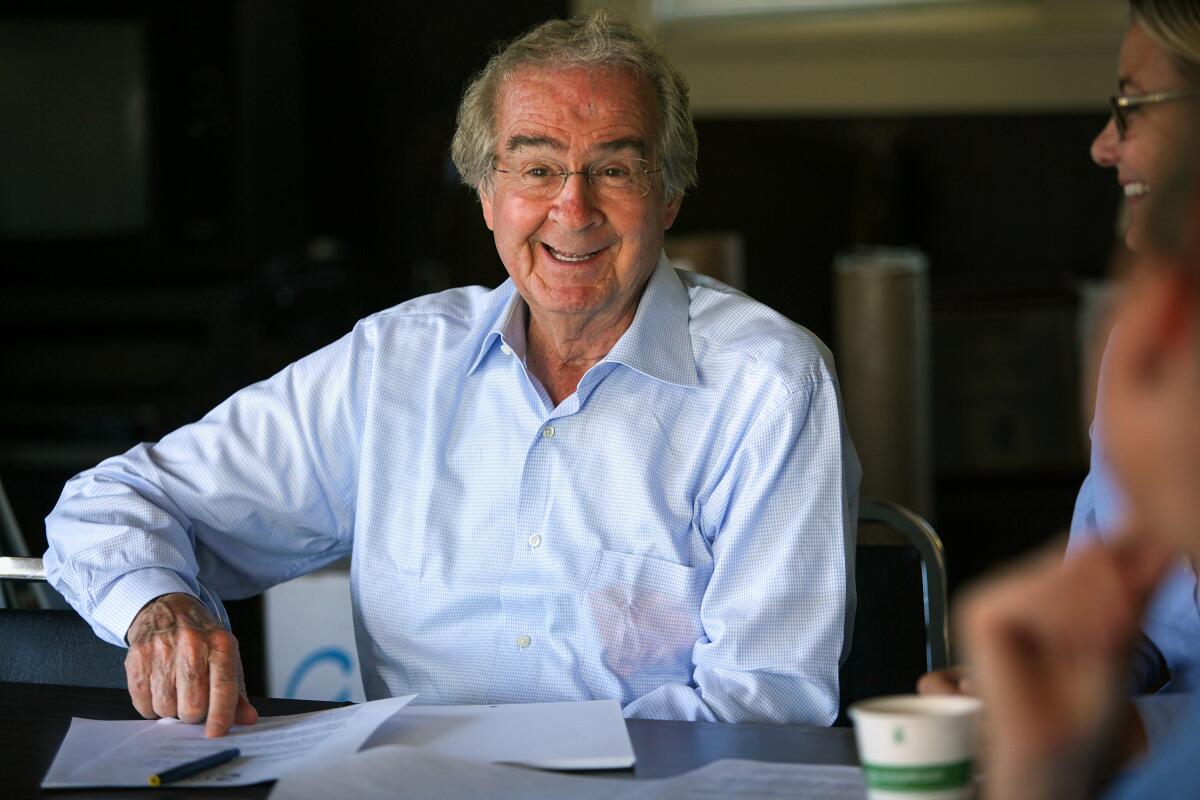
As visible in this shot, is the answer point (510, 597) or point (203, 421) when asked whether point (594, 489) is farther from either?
point (203, 421)

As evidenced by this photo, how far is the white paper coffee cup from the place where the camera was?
752mm

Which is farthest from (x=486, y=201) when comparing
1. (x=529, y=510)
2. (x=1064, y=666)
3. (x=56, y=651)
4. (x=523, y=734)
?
(x=1064, y=666)

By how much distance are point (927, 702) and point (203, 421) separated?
3.60 ft

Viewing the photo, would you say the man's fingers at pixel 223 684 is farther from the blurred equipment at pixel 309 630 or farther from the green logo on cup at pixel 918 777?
the blurred equipment at pixel 309 630

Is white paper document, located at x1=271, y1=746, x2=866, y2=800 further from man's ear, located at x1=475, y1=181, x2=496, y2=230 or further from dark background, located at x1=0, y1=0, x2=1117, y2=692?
dark background, located at x1=0, y1=0, x2=1117, y2=692

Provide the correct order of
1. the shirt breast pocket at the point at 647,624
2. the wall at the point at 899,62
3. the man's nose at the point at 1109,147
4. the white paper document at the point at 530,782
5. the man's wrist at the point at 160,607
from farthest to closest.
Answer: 1. the wall at the point at 899,62
2. the man's nose at the point at 1109,147
3. the shirt breast pocket at the point at 647,624
4. the man's wrist at the point at 160,607
5. the white paper document at the point at 530,782

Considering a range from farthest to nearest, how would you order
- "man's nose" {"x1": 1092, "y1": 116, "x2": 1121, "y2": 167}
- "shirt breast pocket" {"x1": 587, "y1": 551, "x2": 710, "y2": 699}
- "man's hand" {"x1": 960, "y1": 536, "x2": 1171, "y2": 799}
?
"man's nose" {"x1": 1092, "y1": 116, "x2": 1121, "y2": 167}, "shirt breast pocket" {"x1": 587, "y1": 551, "x2": 710, "y2": 699}, "man's hand" {"x1": 960, "y1": 536, "x2": 1171, "y2": 799}

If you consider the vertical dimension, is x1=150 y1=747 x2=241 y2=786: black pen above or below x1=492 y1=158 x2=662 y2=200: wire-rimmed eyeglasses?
below

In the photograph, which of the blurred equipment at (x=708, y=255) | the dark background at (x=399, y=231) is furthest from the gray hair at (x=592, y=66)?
the dark background at (x=399, y=231)

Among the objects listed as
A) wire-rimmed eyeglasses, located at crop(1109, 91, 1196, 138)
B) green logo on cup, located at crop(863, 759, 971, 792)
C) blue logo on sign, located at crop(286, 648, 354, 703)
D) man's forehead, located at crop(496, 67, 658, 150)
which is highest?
man's forehead, located at crop(496, 67, 658, 150)

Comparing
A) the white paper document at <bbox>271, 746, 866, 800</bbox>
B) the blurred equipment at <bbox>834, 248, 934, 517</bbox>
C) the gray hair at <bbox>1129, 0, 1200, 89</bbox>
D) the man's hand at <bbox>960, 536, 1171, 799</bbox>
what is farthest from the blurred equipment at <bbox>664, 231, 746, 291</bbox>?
the man's hand at <bbox>960, 536, 1171, 799</bbox>

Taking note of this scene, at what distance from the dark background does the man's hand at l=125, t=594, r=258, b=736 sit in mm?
2496

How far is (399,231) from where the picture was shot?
196 inches

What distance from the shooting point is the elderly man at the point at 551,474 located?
56.7 inches
